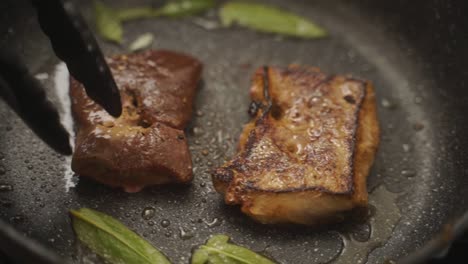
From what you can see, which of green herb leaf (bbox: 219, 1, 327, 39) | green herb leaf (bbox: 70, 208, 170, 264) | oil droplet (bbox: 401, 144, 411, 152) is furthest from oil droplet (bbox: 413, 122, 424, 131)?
green herb leaf (bbox: 70, 208, 170, 264)

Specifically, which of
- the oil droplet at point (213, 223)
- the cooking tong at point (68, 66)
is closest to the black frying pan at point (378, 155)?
the oil droplet at point (213, 223)

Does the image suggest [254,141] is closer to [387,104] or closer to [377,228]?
[377,228]

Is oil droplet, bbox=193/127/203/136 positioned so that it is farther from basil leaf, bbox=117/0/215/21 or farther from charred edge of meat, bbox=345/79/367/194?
basil leaf, bbox=117/0/215/21

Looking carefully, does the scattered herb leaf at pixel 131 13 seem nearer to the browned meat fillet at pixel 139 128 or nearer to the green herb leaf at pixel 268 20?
the green herb leaf at pixel 268 20

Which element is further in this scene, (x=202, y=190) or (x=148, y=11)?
(x=148, y=11)

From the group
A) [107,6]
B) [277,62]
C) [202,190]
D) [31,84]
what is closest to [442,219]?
[202,190]

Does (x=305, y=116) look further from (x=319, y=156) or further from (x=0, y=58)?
(x=0, y=58)
